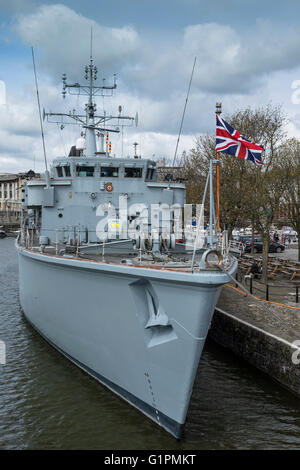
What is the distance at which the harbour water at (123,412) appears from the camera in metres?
8.67

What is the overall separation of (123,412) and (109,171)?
26.3 feet

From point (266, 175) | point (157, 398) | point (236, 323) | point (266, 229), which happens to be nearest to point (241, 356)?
point (236, 323)

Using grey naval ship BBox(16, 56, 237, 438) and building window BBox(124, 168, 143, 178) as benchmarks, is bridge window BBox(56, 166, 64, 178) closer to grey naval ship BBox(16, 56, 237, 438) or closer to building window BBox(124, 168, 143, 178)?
grey naval ship BBox(16, 56, 237, 438)

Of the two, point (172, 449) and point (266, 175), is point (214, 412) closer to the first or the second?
point (172, 449)

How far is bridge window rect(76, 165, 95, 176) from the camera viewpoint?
14.5 m

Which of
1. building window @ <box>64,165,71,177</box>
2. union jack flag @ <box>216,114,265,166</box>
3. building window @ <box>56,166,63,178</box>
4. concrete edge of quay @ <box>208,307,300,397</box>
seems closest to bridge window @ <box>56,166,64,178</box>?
building window @ <box>56,166,63,178</box>

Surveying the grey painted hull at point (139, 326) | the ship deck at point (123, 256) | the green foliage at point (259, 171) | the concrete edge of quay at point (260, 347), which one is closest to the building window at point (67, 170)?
the ship deck at point (123, 256)

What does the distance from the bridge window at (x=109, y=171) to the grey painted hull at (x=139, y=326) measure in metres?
4.19

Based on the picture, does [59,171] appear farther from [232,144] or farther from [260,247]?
[260,247]

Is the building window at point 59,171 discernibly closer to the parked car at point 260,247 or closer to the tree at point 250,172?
the tree at point 250,172

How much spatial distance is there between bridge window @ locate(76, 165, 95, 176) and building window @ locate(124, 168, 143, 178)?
3.85 feet

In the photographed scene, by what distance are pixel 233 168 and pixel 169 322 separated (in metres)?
18.8

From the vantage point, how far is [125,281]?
29.2 feet

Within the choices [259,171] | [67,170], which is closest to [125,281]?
[67,170]
